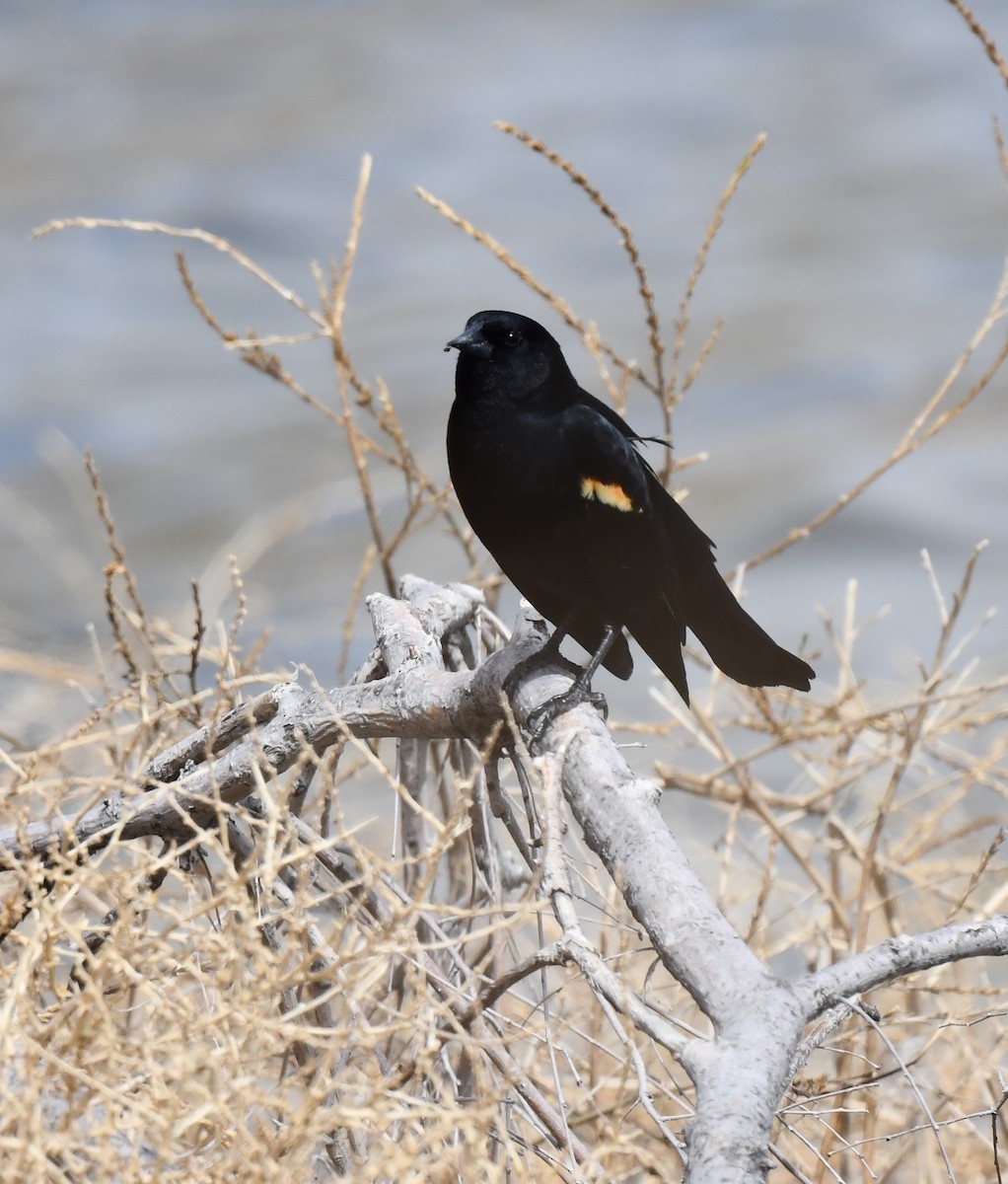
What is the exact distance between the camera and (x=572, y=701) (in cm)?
189

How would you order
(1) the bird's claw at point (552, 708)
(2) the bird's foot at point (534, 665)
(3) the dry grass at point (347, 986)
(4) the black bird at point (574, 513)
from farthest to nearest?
(4) the black bird at point (574, 513)
(2) the bird's foot at point (534, 665)
(1) the bird's claw at point (552, 708)
(3) the dry grass at point (347, 986)

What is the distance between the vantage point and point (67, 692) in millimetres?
5316

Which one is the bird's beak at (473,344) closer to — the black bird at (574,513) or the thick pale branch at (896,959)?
the black bird at (574,513)

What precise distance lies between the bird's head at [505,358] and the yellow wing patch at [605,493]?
184mm

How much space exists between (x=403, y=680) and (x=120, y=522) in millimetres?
7790

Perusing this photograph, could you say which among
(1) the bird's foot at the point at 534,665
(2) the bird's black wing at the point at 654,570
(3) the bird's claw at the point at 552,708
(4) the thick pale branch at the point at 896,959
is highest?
(2) the bird's black wing at the point at 654,570

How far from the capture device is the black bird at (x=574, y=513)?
2.20 metres

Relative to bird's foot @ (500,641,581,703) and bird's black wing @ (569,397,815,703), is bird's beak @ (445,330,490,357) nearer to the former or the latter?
bird's black wing @ (569,397,815,703)

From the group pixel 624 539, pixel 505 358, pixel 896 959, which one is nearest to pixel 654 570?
pixel 624 539

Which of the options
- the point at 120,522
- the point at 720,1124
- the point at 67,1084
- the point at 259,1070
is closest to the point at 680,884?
the point at 720,1124

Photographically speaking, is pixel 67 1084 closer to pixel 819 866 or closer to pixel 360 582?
pixel 360 582

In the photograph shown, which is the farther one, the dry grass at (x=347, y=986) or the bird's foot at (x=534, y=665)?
the bird's foot at (x=534, y=665)

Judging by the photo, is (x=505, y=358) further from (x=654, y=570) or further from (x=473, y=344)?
(x=654, y=570)

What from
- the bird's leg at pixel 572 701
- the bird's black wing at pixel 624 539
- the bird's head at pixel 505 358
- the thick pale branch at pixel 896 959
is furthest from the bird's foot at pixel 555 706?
the thick pale branch at pixel 896 959
